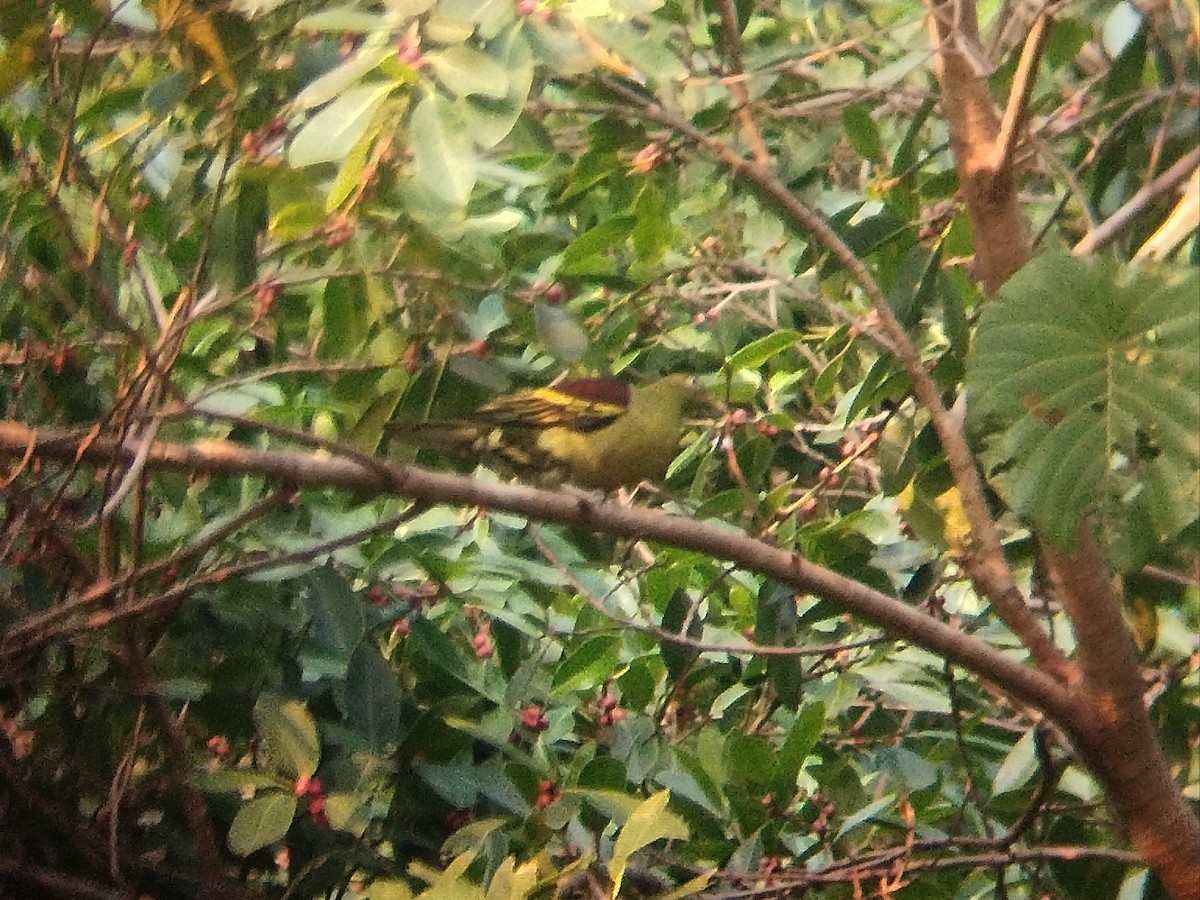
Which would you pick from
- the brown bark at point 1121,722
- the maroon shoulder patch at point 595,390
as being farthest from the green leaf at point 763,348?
the brown bark at point 1121,722

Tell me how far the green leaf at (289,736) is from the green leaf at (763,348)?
2.80ft

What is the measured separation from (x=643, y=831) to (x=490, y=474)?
91 centimetres

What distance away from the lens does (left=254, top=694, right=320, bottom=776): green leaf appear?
5.14 feet

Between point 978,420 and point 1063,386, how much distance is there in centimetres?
13

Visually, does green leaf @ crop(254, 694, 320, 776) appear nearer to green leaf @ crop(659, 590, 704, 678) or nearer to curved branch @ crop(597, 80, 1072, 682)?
green leaf @ crop(659, 590, 704, 678)

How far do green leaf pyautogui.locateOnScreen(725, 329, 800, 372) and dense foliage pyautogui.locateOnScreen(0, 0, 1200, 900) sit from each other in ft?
0.03

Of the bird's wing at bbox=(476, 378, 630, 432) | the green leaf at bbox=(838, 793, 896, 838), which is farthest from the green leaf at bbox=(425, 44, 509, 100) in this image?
the green leaf at bbox=(838, 793, 896, 838)

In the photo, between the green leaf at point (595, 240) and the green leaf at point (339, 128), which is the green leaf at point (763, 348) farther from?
the green leaf at point (339, 128)

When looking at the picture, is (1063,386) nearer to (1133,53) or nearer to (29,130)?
(1133,53)

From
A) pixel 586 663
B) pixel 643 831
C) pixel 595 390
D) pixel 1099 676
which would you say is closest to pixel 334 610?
pixel 586 663

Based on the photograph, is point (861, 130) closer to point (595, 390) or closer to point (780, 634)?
point (595, 390)

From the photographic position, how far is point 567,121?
209cm

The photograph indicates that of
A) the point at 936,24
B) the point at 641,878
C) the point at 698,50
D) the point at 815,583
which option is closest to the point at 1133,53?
the point at 936,24

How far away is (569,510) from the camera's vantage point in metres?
1.37
